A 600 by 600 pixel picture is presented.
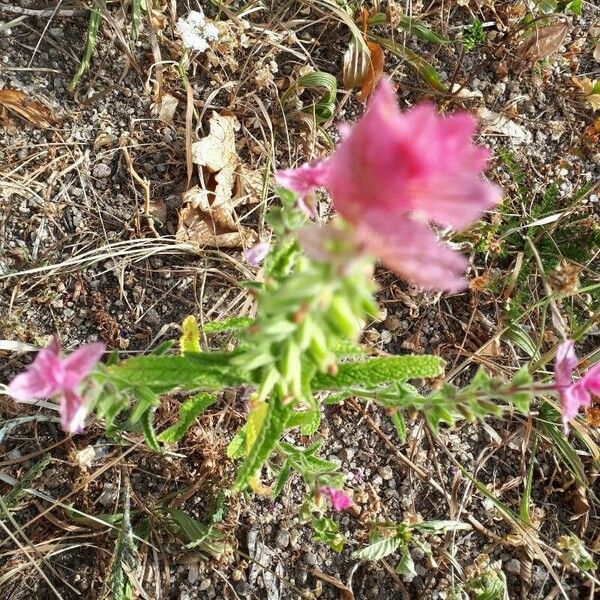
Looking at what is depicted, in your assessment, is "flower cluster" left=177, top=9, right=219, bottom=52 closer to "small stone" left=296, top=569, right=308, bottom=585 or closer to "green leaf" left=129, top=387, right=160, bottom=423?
"green leaf" left=129, top=387, right=160, bottom=423

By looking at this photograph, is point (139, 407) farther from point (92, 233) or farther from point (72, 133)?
point (72, 133)

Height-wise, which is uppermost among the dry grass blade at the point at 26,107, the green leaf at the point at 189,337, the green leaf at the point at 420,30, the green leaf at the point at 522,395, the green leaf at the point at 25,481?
the green leaf at the point at 420,30

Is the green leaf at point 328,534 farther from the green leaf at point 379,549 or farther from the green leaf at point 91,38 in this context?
the green leaf at point 91,38

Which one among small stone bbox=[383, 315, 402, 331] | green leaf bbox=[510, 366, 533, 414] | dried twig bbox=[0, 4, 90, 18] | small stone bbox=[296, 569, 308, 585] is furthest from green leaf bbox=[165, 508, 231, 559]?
dried twig bbox=[0, 4, 90, 18]

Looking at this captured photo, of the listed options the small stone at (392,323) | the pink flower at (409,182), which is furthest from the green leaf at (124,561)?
the pink flower at (409,182)

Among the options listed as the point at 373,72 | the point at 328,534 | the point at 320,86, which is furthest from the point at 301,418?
the point at 373,72

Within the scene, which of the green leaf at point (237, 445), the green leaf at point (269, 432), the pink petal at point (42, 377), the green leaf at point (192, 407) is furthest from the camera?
the green leaf at point (237, 445)

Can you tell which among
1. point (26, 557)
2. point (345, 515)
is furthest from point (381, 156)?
point (26, 557)
